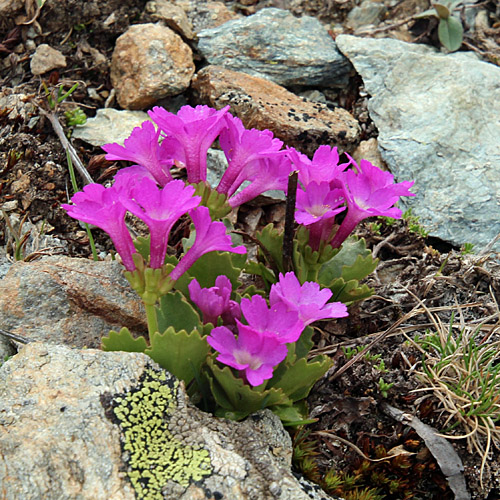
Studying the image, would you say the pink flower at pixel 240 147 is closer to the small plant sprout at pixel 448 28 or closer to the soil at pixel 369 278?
the soil at pixel 369 278

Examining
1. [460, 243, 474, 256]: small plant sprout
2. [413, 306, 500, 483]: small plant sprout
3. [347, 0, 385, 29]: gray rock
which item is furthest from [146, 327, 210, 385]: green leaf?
[347, 0, 385, 29]: gray rock

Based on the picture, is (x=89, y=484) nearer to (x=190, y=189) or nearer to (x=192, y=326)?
(x=192, y=326)

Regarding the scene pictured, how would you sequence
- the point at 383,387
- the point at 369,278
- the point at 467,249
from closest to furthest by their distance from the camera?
the point at 383,387 → the point at 369,278 → the point at 467,249

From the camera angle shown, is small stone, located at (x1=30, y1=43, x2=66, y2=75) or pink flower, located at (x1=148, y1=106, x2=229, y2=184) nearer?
pink flower, located at (x1=148, y1=106, x2=229, y2=184)

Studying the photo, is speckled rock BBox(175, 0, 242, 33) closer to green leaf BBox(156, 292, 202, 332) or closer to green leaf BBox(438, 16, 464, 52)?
green leaf BBox(438, 16, 464, 52)

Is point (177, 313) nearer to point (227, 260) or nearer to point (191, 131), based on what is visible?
point (227, 260)

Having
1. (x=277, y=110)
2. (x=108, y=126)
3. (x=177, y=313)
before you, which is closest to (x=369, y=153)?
(x=277, y=110)
